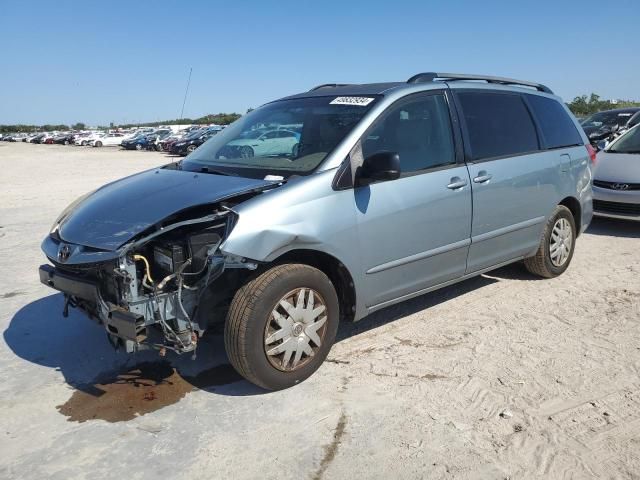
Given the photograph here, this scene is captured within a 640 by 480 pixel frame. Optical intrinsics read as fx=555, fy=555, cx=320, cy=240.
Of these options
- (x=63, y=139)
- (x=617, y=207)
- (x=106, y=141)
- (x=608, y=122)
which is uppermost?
(x=608, y=122)

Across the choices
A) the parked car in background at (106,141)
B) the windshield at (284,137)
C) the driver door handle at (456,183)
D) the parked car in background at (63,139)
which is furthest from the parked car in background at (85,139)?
the driver door handle at (456,183)

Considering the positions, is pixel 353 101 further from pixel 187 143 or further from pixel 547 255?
pixel 187 143

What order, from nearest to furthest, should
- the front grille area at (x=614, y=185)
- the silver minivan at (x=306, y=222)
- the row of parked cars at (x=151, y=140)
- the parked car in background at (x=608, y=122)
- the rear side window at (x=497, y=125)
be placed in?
the silver minivan at (x=306, y=222)
the rear side window at (x=497, y=125)
the front grille area at (x=614, y=185)
the parked car in background at (x=608, y=122)
the row of parked cars at (x=151, y=140)

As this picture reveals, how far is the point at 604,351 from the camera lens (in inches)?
155

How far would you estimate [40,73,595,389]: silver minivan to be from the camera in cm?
319

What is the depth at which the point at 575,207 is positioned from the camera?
18.7 feet

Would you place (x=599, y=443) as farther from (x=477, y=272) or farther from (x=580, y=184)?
(x=580, y=184)

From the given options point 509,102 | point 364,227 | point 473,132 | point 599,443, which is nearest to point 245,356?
point 364,227

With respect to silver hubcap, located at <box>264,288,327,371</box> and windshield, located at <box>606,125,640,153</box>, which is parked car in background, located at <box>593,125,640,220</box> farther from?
silver hubcap, located at <box>264,288,327,371</box>

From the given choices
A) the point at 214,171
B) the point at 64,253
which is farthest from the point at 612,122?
the point at 64,253

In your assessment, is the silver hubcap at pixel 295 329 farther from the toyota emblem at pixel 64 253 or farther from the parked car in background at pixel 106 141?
the parked car in background at pixel 106 141

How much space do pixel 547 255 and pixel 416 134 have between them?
2198 millimetres

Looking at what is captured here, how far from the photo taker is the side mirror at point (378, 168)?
351cm

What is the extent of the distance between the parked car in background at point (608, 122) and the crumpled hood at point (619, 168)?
411cm
